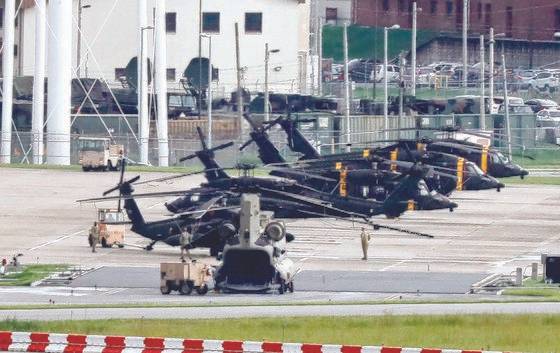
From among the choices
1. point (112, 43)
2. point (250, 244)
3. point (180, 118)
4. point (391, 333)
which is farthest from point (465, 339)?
point (112, 43)

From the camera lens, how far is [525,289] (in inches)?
1884

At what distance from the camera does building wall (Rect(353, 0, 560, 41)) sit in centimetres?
13525

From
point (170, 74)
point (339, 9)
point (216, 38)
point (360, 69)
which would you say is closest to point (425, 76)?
point (360, 69)

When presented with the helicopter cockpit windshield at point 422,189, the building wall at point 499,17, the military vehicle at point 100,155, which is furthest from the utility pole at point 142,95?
the building wall at point 499,17

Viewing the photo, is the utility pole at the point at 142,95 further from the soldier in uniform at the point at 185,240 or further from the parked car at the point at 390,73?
the parked car at the point at 390,73

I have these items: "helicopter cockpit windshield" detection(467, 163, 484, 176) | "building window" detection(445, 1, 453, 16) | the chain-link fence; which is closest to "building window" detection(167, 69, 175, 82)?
the chain-link fence

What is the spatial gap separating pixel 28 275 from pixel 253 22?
7899cm

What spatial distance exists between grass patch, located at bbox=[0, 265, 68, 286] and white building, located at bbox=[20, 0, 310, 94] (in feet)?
239

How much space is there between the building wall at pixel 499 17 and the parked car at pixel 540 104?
589 inches

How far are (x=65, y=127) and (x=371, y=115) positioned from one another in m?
27.8

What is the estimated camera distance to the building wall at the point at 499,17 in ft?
444

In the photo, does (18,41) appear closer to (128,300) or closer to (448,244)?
(448,244)

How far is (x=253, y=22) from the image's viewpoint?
130m

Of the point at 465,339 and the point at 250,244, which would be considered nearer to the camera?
the point at 465,339
